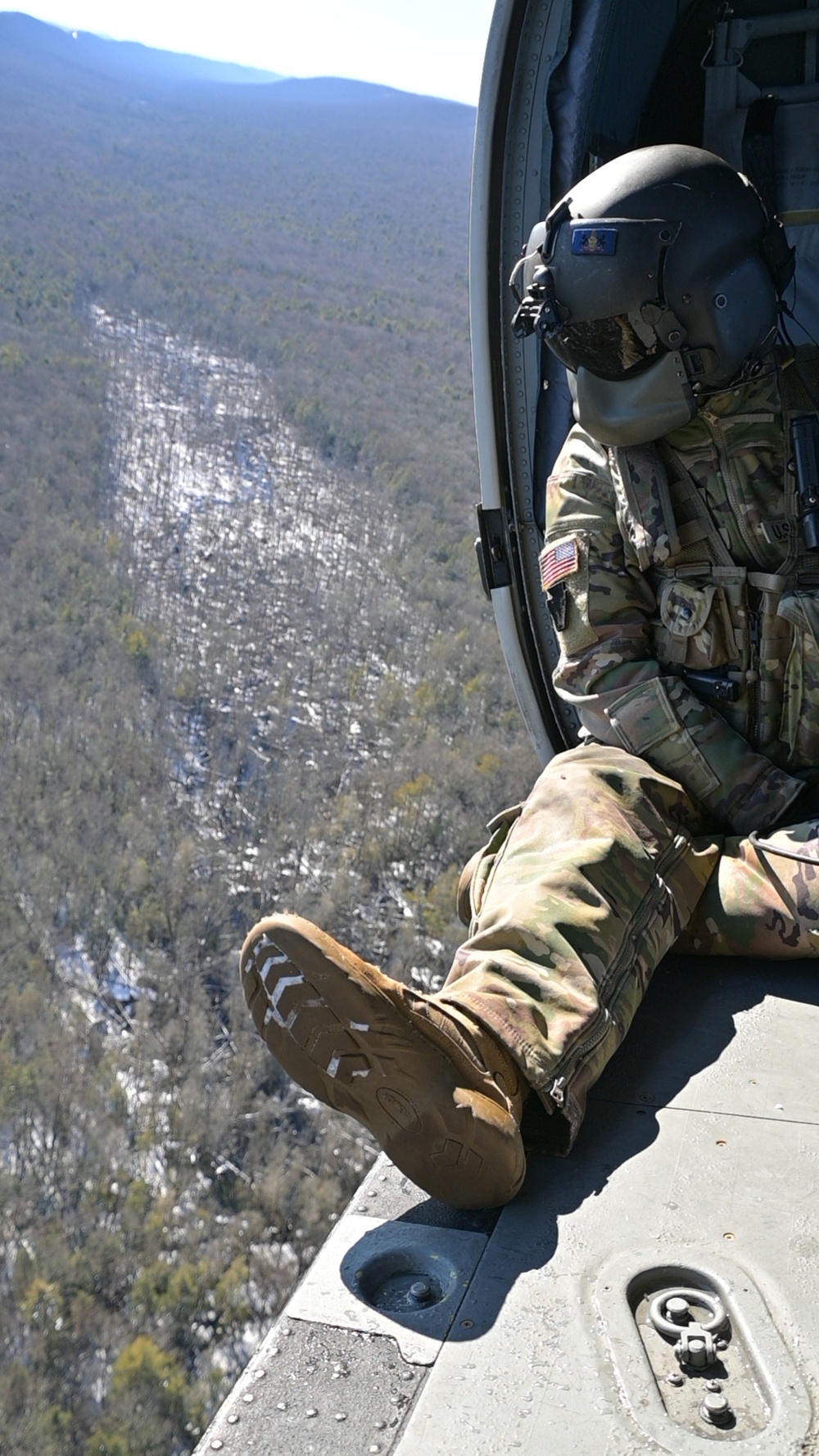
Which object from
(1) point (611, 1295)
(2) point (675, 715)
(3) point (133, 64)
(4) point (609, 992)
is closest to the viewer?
(1) point (611, 1295)

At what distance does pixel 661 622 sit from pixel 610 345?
0.51 meters

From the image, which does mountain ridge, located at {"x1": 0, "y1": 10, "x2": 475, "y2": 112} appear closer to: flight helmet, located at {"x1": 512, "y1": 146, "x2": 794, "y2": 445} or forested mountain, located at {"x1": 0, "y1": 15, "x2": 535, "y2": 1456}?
forested mountain, located at {"x1": 0, "y1": 15, "x2": 535, "y2": 1456}

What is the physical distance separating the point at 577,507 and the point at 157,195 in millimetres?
50527

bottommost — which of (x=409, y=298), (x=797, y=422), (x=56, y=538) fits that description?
(x=56, y=538)

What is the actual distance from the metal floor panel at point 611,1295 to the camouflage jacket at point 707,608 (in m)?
0.59

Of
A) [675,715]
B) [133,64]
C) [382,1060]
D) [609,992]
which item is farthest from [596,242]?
[133,64]

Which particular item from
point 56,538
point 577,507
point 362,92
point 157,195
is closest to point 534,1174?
point 577,507

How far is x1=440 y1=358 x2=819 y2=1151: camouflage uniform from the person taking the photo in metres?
2.08

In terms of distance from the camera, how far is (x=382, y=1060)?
1598mm

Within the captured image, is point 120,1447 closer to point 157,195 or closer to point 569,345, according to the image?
point 569,345

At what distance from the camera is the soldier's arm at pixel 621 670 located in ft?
7.77

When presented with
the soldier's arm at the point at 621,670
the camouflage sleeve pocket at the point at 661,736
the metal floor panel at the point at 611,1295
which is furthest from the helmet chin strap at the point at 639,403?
the metal floor panel at the point at 611,1295

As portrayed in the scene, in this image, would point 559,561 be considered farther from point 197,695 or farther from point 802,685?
point 197,695

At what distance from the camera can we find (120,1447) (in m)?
16.0
